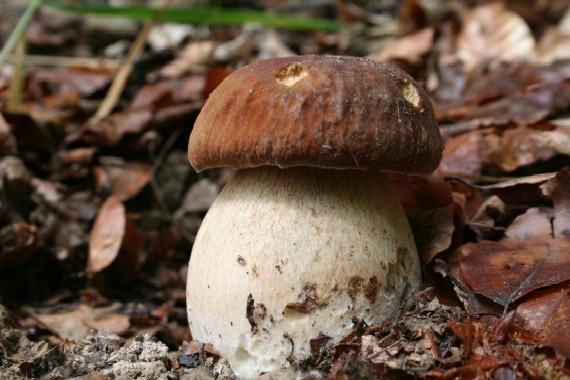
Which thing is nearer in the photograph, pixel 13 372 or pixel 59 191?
pixel 13 372

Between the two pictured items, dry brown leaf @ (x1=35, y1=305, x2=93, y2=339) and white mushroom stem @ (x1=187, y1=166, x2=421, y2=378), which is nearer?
white mushroom stem @ (x1=187, y1=166, x2=421, y2=378)

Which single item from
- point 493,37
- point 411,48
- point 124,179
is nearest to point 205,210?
point 124,179

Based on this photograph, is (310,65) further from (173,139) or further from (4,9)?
(4,9)

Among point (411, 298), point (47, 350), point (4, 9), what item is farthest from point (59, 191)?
point (4, 9)

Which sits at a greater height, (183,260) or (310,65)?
(310,65)

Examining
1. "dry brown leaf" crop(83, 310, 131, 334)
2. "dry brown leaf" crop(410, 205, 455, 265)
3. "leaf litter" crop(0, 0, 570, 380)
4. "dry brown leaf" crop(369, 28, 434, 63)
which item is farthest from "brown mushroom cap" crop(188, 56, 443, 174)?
"dry brown leaf" crop(369, 28, 434, 63)

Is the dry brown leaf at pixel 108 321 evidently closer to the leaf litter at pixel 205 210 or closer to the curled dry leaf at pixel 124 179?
the leaf litter at pixel 205 210

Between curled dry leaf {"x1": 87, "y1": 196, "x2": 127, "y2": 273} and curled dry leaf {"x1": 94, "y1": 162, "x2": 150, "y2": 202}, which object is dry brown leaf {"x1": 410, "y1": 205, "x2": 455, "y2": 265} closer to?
curled dry leaf {"x1": 87, "y1": 196, "x2": 127, "y2": 273}

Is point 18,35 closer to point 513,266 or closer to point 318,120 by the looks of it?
point 318,120
